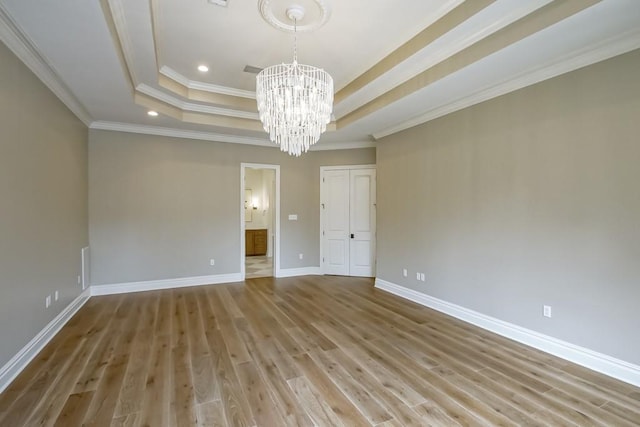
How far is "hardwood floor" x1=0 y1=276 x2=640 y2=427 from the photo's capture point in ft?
7.02

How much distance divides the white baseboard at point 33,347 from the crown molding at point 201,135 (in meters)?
2.83

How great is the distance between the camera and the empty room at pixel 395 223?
92.6 inches

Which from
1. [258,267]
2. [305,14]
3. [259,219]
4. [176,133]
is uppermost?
[305,14]

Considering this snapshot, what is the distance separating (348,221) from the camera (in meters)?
6.58

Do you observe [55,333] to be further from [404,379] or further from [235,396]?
[404,379]

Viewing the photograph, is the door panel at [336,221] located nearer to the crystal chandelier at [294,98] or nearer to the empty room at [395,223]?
the empty room at [395,223]

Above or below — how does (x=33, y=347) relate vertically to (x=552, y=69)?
below

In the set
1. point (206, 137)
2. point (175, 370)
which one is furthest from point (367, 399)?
point (206, 137)

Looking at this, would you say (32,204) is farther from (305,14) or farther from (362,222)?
(362,222)

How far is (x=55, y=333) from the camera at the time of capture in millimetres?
3447

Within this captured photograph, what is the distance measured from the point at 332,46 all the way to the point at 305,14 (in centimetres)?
64

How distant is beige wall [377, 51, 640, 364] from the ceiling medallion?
2.29 m

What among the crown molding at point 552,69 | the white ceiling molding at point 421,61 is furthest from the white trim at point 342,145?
the crown molding at point 552,69

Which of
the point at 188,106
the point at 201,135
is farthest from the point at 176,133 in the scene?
the point at 188,106
